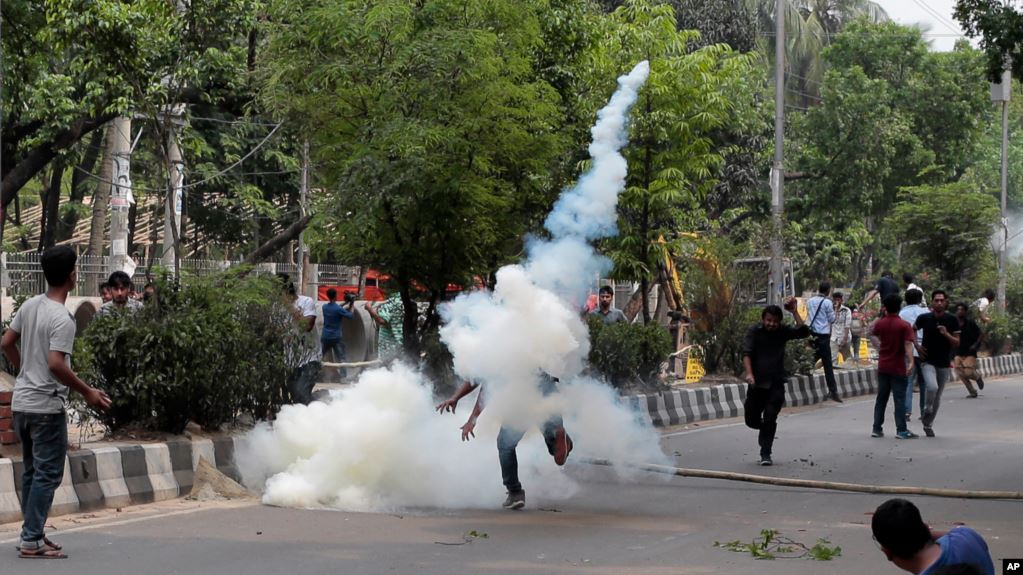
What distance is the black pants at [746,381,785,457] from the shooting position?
1326 centimetres

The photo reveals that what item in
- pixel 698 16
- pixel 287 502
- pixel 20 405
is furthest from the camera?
pixel 698 16

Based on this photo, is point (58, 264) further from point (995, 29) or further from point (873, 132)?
point (873, 132)

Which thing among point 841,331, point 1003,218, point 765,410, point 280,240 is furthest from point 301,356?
point 1003,218

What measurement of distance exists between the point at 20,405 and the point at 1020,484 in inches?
347

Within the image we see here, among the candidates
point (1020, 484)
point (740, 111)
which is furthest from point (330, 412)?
point (740, 111)

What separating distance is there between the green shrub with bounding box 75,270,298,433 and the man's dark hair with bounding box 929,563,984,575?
28.1 feet

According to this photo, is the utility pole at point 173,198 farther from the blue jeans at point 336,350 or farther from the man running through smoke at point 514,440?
the man running through smoke at point 514,440

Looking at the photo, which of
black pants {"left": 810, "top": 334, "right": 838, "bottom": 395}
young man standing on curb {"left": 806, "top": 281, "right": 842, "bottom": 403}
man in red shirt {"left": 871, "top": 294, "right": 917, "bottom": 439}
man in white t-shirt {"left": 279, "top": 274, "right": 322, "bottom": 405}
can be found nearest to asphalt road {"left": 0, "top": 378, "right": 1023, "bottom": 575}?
man in red shirt {"left": 871, "top": 294, "right": 917, "bottom": 439}

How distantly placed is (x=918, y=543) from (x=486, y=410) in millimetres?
6316

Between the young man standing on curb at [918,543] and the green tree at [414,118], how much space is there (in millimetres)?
10825

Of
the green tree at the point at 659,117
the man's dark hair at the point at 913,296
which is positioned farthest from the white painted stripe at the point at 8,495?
the man's dark hair at the point at 913,296

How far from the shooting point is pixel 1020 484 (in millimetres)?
11961

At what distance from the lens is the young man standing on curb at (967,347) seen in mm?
22703

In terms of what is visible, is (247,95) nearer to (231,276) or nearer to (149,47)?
(149,47)
